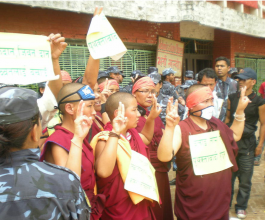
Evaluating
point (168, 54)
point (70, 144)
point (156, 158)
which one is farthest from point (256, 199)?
point (168, 54)

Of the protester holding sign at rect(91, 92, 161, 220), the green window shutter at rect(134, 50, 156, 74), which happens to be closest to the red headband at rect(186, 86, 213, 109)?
the protester holding sign at rect(91, 92, 161, 220)

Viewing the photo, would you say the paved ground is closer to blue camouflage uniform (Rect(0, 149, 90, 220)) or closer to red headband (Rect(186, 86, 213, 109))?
red headband (Rect(186, 86, 213, 109))

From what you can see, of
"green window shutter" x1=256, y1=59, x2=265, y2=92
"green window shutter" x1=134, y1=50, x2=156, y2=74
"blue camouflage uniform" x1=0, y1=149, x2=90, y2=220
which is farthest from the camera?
"green window shutter" x1=256, y1=59, x2=265, y2=92

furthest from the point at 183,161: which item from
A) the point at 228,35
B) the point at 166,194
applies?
the point at 228,35

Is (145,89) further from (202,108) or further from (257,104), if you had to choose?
(257,104)

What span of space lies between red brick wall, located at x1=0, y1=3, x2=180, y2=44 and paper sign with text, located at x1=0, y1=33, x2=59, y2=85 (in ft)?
12.6

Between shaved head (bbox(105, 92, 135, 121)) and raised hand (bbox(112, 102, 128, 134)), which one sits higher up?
shaved head (bbox(105, 92, 135, 121))

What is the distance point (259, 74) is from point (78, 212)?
1302 centimetres

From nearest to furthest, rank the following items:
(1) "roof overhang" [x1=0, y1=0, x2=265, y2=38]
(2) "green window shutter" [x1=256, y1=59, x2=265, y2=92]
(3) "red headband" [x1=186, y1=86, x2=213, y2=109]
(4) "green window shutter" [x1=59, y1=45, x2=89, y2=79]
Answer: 1. (3) "red headband" [x1=186, y1=86, x2=213, y2=109]
2. (1) "roof overhang" [x1=0, y1=0, x2=265, y2=38]
3. (4) "green window shutter" [x1=59, y1=45, x2=89, y2=79]
4. (2) "green window shutter" [x1=256, y1=59, x2=265, y2=92]

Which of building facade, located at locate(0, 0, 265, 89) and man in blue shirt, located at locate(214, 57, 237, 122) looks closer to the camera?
man in blue shirt, located at locate(214, 57, 237, 122)

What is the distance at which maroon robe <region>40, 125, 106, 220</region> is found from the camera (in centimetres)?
190

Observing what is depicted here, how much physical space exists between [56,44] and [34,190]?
1.54 meters

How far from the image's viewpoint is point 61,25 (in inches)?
255

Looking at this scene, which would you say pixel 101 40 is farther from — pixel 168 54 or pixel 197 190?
pixel 168 54
